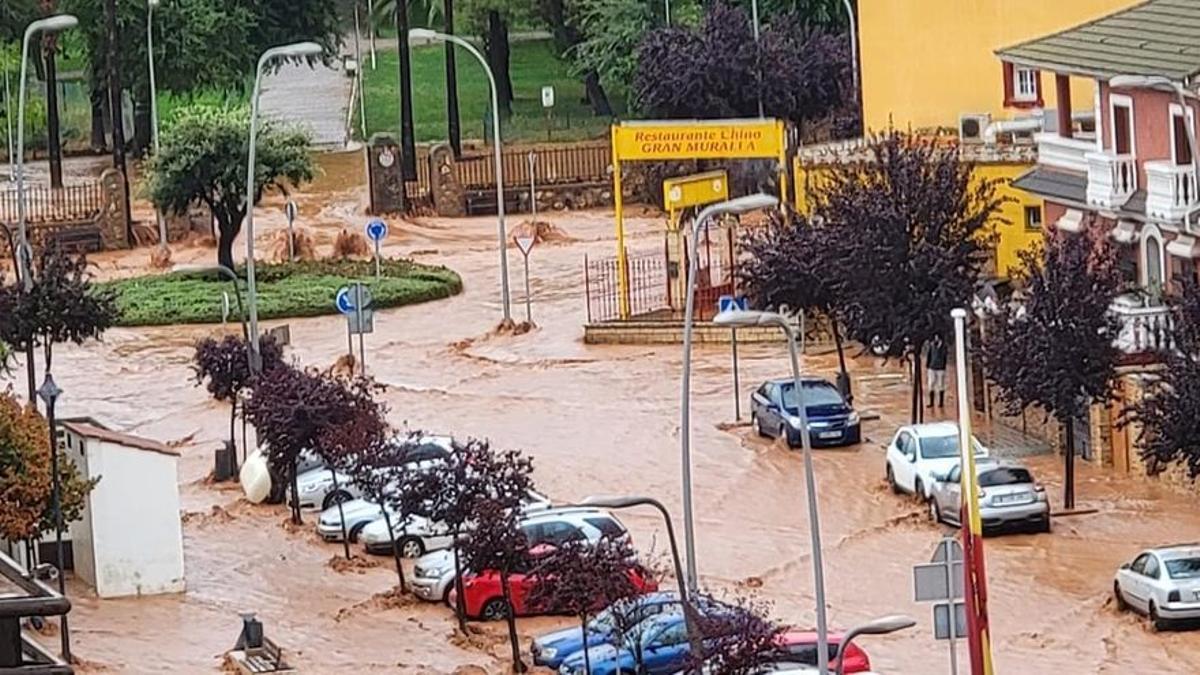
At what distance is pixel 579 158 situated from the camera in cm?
9169

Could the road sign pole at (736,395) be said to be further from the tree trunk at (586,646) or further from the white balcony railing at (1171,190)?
the tree trunk at (586,646)

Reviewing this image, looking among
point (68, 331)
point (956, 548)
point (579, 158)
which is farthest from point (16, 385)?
point (956, 548)

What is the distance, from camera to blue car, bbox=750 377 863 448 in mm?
53562

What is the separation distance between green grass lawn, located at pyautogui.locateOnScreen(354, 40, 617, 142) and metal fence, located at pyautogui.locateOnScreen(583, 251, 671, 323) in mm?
23592

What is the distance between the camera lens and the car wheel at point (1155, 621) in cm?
4019

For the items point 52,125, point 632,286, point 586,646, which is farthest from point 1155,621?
point 52,125

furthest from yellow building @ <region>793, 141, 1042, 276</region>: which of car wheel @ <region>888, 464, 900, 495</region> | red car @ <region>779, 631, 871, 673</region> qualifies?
red car @ <region>779, 631, 871, 673</region>

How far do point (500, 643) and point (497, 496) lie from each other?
198 cm

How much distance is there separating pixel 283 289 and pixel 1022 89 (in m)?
18.2

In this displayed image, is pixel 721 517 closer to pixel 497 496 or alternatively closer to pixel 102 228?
pixel 497 496

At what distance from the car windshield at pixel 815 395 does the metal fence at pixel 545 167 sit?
3575cm

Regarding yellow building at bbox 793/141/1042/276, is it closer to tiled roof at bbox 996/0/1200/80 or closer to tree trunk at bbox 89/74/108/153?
tiled roof at bbox 996/0/1200/80

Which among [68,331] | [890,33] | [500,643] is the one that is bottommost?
[500,643]

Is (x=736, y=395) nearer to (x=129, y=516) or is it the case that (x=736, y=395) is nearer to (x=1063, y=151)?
(x=1063, y=151)
